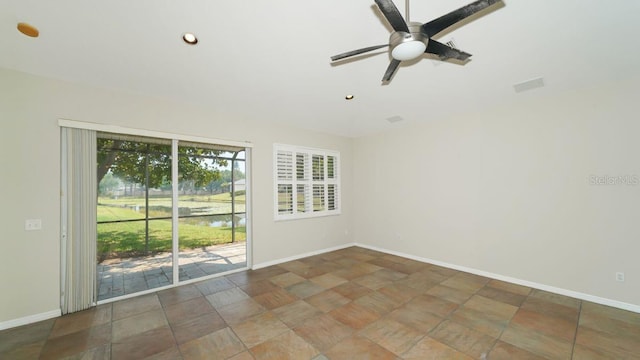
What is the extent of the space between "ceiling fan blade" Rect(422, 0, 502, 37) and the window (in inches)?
141

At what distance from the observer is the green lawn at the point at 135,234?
3697mm

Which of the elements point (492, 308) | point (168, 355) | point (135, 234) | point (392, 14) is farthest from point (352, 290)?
point (135, 234)

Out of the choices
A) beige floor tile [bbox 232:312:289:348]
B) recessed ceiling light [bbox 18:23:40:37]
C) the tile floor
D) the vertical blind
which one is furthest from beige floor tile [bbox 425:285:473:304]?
recessed ceiling light [bbox 18:23:40:37]

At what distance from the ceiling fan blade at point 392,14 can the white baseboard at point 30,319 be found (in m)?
4.81

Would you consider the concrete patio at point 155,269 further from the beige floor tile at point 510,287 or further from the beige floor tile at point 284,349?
the beige floor tile at point 510,287

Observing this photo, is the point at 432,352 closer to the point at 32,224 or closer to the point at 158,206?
the point at 158,206

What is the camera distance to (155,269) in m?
4.26

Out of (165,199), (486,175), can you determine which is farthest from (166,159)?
(486,175)

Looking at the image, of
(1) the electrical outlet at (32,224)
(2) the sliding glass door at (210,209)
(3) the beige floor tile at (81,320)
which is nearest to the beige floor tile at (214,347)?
(3) the beige floor tile at (81,320)

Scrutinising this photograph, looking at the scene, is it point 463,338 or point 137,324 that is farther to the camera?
point 137,324

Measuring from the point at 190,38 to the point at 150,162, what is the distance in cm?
228

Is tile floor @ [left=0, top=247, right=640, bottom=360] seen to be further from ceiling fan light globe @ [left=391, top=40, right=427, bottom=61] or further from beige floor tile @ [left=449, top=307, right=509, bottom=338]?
ceiling fan light globe @ [left=391, top=40, right=427, bottom=61]

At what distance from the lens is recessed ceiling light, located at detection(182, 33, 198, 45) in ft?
8.63

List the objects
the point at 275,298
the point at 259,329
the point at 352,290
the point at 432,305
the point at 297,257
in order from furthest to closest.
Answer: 1. the point at 297,257
2. the point at 352,290
3. the point at 275,298
4. the point at 432,305
5. the point at 259,329
